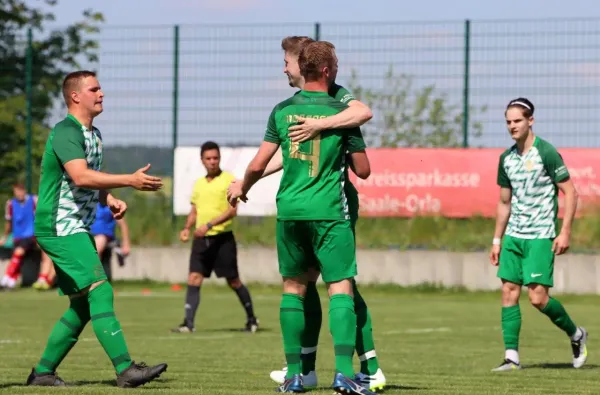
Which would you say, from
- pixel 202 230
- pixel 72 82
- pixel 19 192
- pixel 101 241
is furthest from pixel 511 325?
pixel 19 192

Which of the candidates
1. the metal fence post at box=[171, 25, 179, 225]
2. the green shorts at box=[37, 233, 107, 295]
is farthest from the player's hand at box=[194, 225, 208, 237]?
the metal fence post at box=[171, 25, 179, 225]

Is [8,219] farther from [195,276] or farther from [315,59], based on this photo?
[315,59]

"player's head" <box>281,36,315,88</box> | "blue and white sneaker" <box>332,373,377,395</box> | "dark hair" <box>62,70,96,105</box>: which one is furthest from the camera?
"dark hair" <box>62,70,96,105</box>

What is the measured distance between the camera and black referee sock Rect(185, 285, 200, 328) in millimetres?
15727

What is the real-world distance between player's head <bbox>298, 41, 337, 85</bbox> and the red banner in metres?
15.1

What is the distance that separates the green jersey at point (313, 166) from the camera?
8203 mm

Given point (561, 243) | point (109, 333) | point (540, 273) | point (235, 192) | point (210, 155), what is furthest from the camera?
point (210, 155)

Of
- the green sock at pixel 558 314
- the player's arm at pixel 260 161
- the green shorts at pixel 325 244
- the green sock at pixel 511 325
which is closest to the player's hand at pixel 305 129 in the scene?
the player's arm at pixel 260 161

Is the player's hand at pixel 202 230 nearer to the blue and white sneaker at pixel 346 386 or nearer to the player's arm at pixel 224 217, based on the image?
the player's arm at pixel 224 217

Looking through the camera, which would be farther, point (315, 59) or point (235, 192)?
point (235, 192)

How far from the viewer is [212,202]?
1608cm

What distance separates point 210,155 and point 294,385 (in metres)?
7.63

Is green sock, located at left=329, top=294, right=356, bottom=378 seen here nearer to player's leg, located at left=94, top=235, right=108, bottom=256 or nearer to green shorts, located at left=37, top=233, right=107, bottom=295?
green shorts, located at left=37, top=233, right=107, bottom=295

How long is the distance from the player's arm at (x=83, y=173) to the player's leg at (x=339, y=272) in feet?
3.29
